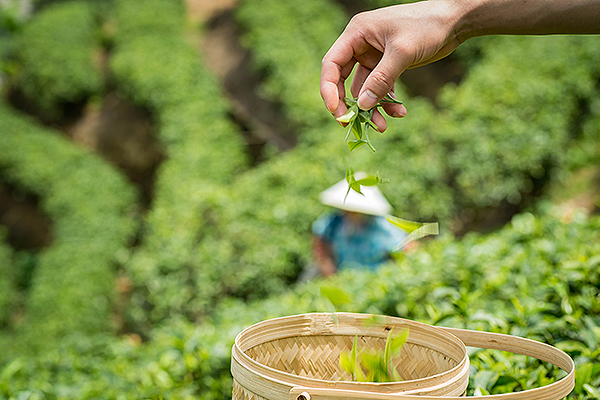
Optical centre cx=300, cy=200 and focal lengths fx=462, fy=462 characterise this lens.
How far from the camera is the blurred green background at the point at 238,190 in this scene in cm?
187

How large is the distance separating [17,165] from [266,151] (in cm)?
397

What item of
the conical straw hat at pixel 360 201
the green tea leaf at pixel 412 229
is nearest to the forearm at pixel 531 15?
the green tea leaf at pixel 412 229

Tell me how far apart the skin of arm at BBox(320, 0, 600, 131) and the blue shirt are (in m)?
2.16

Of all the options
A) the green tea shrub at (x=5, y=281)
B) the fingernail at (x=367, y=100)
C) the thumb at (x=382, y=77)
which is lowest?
the green tea shrub at (x=5, y=281)

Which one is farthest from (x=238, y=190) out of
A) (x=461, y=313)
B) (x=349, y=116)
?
(x=349, y=116)

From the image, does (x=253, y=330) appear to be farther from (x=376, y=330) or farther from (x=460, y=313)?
(x=460, y=313)

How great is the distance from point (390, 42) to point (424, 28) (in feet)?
0.27

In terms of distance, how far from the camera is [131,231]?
6.50 m

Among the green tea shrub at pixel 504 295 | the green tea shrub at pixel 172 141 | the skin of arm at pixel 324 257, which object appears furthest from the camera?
the green tea shrub at pixel 172 141

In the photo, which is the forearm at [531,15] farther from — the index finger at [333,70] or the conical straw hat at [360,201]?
the conical straw hat at [360,201]

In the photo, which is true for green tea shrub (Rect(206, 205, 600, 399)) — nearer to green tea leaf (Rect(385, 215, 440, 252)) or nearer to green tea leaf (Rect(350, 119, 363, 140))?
green tea leaf (Rect(385, 215, 440, 252))

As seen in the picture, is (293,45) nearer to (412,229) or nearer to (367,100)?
(367,100)

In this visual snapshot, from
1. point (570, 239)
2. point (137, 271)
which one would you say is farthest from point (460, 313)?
point (137, 271)

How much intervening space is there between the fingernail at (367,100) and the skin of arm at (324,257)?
2.50 m
